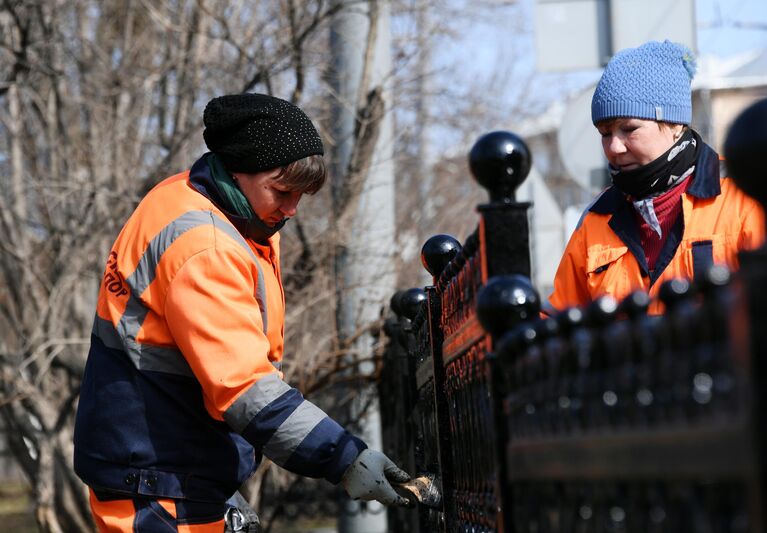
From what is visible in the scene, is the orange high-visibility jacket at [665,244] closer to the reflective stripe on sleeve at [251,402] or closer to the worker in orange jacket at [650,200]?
the worker in orange jacket at [650,200]

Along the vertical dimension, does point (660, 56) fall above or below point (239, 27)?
below

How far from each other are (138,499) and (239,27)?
13.8ft

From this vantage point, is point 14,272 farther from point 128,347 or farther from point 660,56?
point 660,56

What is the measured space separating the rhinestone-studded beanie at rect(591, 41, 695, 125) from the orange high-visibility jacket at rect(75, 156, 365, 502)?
1.12 m

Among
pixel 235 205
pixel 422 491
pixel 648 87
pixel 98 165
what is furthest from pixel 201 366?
pixel 98 165

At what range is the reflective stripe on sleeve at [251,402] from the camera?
9.80 feet

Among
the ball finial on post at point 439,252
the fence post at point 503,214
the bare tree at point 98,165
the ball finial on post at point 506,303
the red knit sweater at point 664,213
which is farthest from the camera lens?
the bare tree at point 98,165

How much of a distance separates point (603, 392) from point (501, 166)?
729 mm

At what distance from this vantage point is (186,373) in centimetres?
314

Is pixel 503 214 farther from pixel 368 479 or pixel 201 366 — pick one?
pixel 368 479

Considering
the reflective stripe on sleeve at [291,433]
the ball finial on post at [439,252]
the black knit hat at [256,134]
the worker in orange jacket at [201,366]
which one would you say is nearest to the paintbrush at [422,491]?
the worker in orange jacket at [201,366]

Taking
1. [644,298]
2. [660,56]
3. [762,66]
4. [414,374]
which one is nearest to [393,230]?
[414,374]

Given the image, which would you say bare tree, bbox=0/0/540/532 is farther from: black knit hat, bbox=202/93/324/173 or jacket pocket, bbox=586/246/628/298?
jacket pocket, bbox=586/246/628/298

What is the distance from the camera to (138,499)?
3100 millimetres
